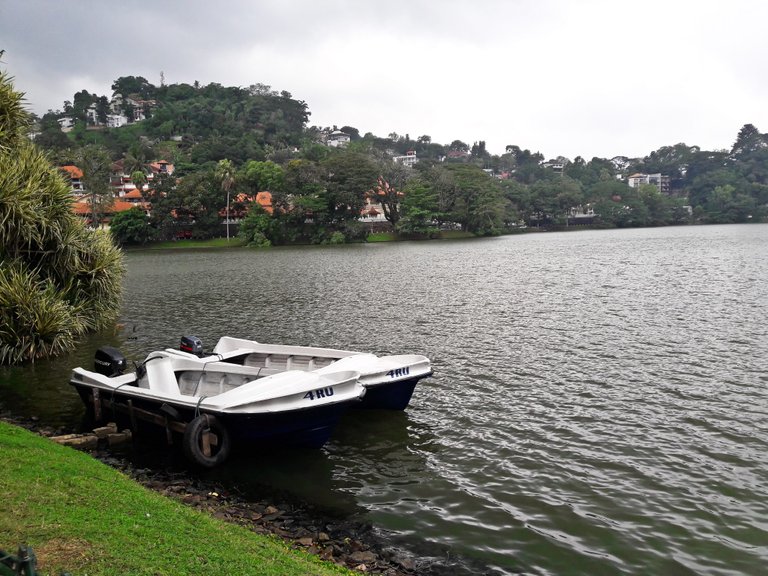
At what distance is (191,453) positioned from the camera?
1059cm

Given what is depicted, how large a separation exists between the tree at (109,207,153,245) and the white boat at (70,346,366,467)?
8074 cm

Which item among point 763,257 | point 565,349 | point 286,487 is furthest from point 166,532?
point 763,257

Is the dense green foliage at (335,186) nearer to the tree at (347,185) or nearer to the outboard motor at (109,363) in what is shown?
the tree at (347,185)

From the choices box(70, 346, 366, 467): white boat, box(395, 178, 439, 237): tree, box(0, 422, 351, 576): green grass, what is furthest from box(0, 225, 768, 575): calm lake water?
box(395, 178, 439, 237): tree

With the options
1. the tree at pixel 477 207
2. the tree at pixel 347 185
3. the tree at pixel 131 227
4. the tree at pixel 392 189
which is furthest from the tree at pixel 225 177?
the tree at pixel 477 207

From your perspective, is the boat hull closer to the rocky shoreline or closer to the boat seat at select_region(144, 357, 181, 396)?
the boat seat at select_region(144, 357, 181, 396)

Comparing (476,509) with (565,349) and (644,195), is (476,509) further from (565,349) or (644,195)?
(644,195)

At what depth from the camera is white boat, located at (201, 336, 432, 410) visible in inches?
513

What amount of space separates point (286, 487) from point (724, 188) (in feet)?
517

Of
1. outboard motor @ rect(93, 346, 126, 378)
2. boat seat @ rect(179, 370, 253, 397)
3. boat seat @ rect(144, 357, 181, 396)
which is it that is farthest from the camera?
outboard motor @ rect(93, 346, 126, 378)

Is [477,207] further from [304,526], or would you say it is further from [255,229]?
[304,526]

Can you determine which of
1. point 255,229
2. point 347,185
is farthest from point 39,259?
point 347,185

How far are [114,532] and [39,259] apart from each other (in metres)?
17.6

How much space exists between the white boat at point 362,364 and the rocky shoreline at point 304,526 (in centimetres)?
318
